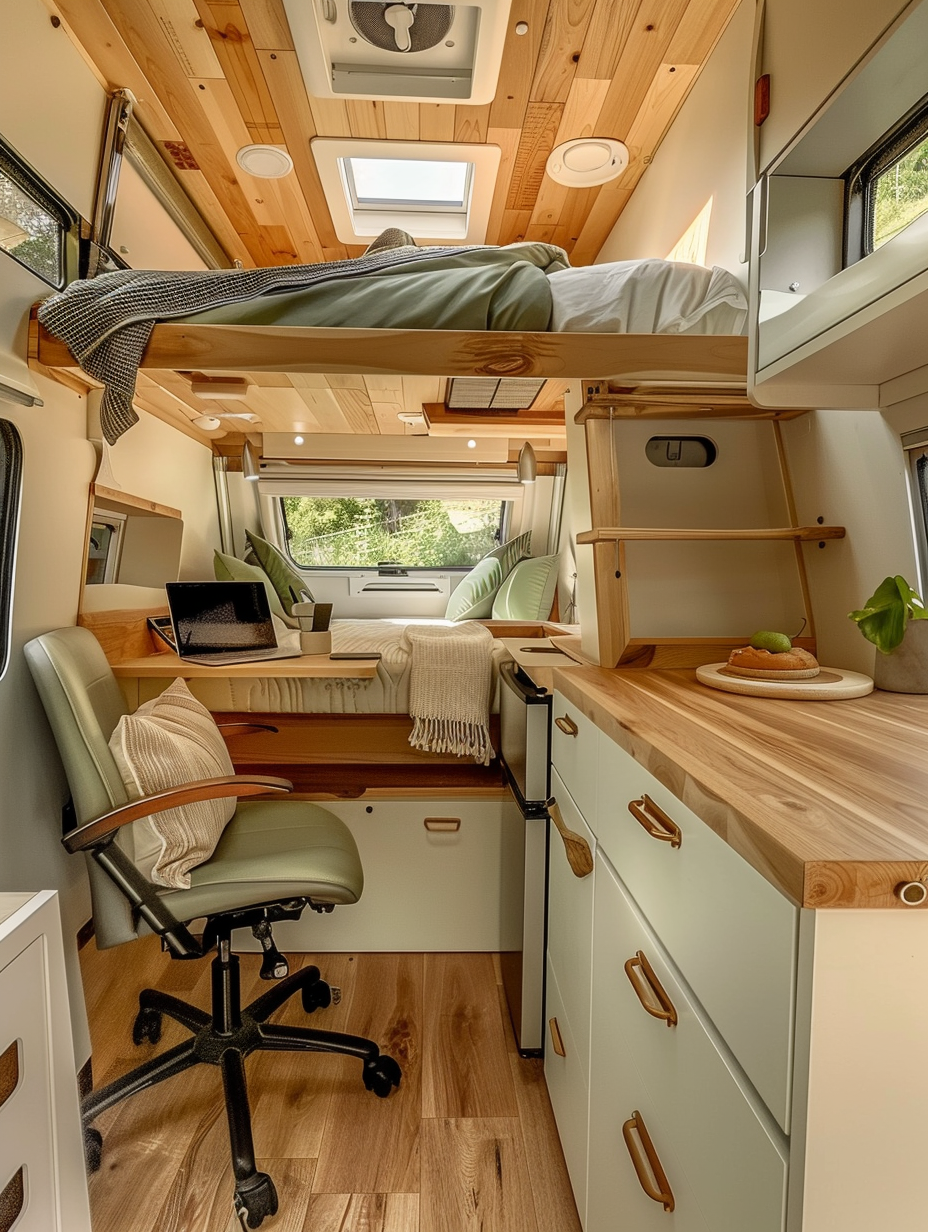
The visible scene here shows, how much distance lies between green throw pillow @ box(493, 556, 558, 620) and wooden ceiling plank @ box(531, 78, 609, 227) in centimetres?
147

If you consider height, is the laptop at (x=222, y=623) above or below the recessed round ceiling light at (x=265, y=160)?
below

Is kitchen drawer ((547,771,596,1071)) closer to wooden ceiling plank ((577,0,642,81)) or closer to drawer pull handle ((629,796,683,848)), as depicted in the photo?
drawer pull handle ((629,796,683,848))

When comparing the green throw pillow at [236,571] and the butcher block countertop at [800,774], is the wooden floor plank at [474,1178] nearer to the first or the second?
the butcher block countertop at [800,774]

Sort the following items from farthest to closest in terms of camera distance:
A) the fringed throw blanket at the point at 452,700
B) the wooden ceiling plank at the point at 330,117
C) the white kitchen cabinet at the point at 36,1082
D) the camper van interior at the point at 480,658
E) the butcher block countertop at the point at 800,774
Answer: the fringed throw blanket at the point at 452,700 < the wooden ceiling plank at the point at 330,117 < the white kitchen cabinet at the point at 36,1082 < the camper van interior at the point at 480,658 < the butcher block countertop at the point at 800,774

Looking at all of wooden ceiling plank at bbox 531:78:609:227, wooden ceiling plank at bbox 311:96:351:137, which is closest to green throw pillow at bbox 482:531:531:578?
wooden ceiling plank at bbox 531:78:609:227

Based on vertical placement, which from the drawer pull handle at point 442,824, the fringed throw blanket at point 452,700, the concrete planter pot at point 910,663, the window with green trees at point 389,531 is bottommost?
the drawer pull handle at point 442,824

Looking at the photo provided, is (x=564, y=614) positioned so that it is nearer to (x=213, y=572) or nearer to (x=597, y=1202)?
(x=213, y=572)

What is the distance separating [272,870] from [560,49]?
2.13 meters

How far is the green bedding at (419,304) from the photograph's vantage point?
5.58 feet

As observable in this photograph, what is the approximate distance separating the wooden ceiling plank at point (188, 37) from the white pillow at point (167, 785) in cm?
168

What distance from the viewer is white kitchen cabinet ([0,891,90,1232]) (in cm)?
89

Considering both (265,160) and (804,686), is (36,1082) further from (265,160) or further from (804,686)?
(265,160)

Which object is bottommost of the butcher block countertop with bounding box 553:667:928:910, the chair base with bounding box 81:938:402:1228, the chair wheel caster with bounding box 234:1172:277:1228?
the chair wheel caster with bounding box 234:1172:277:1228

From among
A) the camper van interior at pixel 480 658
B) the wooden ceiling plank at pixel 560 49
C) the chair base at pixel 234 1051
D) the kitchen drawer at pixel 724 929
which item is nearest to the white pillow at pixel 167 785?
the camper van interior at pixel 480 658
